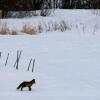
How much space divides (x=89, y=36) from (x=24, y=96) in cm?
785

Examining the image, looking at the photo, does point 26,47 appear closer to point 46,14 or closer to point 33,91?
point 33,91

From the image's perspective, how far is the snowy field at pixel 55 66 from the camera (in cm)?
574

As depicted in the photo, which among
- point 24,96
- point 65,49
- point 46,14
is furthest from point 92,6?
point 24,96

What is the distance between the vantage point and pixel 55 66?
26.6 ft

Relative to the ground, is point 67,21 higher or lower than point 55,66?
lower

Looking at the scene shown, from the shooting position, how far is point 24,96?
5488mm

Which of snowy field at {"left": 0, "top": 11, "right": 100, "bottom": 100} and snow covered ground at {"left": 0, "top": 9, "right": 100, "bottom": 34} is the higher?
snowy field at {"left": 0, "top": 11, "right": 100, "bottom": 100}

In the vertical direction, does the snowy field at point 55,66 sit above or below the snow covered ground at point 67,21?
above

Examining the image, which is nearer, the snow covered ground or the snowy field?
the snowy field

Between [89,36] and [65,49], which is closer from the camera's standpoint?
[65,49]

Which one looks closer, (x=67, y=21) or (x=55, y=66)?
(x=55, y=66)

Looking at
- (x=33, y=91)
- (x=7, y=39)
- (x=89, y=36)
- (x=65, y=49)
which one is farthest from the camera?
(x=89, y=36)

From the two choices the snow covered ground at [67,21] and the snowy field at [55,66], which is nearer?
the snowy field at [55,66]

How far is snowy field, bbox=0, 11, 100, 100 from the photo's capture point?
5738 mm
